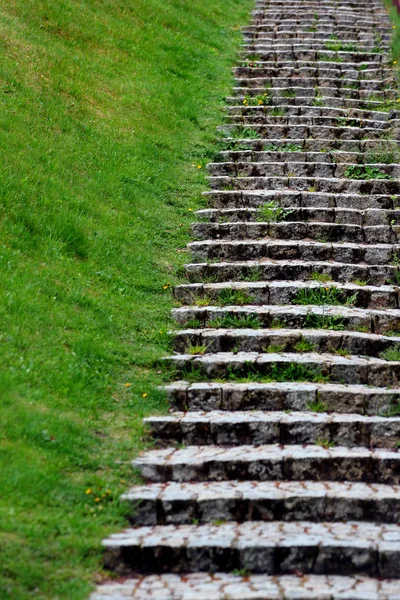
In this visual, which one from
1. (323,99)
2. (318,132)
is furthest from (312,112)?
(318,132)

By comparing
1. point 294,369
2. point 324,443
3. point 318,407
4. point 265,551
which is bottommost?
point 265,551

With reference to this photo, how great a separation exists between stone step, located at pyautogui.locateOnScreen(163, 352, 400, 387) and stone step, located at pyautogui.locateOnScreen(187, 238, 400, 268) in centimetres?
195

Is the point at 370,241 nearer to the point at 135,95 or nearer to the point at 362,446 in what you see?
the point at 362,446

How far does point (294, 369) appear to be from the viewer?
7043 mm

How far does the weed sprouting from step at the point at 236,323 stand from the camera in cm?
785

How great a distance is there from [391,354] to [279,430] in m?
1.39

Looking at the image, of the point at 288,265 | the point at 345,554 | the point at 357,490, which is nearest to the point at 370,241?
the point at 288,265

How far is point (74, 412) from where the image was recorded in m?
6.32

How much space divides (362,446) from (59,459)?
2.13 metres

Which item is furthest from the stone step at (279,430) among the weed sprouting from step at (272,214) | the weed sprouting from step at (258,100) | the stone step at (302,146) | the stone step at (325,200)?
the weed sprouting from step at (258,100)

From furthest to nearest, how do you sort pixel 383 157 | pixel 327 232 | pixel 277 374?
pixel 383 157 → pixel 327 232 → pixel 277 374

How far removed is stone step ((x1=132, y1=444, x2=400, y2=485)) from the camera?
→ 19.8ft

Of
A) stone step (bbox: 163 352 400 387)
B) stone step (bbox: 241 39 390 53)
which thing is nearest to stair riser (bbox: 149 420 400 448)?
stone step (bbox: 163 352 400 387)

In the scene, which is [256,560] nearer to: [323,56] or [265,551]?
[265,551]
